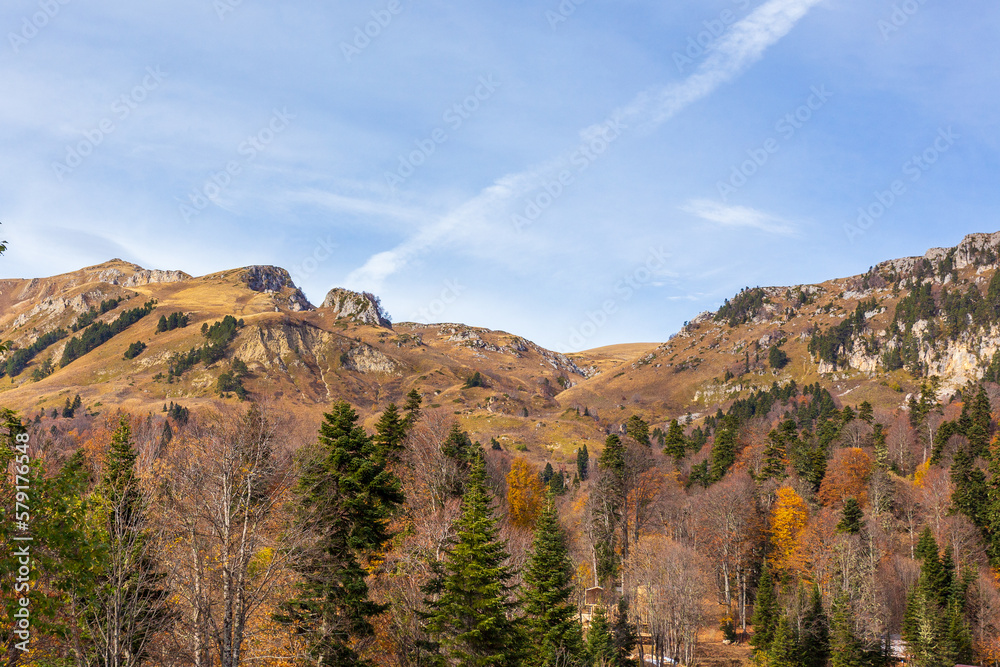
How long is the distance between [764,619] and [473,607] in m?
48.7

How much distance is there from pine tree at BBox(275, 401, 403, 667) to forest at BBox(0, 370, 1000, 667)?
0.13 meters

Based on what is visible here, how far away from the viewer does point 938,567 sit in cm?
6562

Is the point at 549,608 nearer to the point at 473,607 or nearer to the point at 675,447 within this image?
the point at 473,607

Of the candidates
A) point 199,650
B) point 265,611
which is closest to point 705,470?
point 265,611

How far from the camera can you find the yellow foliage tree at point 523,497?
260 feet

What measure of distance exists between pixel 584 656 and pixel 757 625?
107 feet

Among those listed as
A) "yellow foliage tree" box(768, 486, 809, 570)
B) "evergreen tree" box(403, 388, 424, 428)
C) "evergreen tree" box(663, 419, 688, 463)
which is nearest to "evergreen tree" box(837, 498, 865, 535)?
"yellow foliage tree" box(768, 486, 809, 570)

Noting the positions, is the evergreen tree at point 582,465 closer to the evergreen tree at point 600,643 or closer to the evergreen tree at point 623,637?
the evergreen tree at point 623,637

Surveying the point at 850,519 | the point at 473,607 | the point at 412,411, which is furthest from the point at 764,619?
the point at 473,607

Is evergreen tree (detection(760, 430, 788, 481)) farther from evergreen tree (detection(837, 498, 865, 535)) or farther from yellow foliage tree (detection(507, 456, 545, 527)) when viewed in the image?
yellow foliage tree (detection(507, 456, 545, 527))

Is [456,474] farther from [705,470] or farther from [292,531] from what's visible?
[705,470]

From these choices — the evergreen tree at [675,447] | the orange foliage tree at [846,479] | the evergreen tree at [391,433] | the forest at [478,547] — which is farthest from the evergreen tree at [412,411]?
the evergreen tree at [675,447]

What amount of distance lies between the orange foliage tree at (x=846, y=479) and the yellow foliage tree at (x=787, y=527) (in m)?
5.20

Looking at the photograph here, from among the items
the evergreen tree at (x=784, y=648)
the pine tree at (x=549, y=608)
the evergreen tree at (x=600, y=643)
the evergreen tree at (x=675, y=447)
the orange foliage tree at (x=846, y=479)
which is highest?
the evergreen tree at (x=675, y=447)
